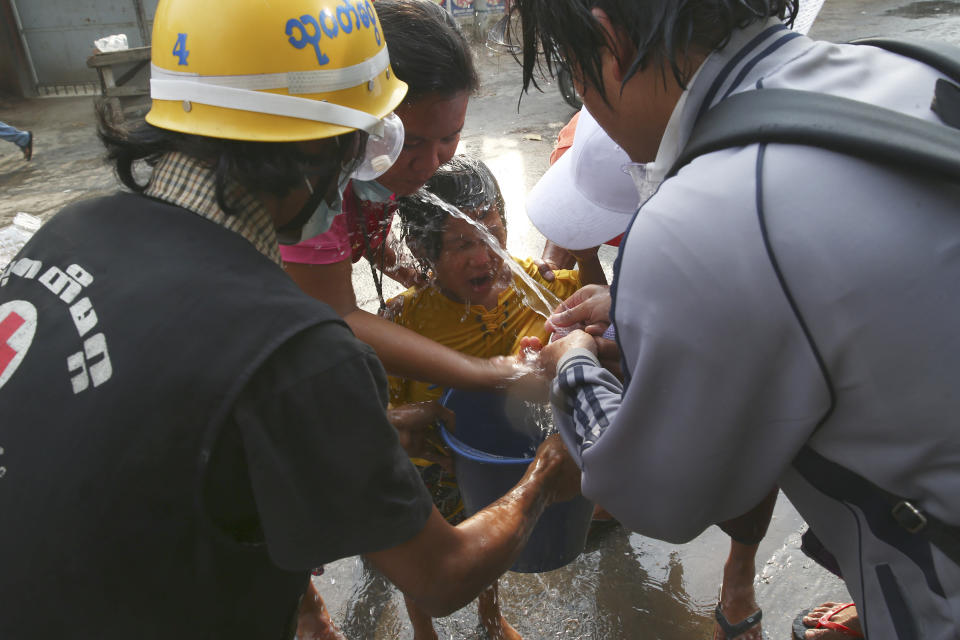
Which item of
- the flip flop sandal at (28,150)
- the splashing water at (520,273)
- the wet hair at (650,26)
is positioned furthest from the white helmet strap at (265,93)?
the flip flop sandal at (28,150)

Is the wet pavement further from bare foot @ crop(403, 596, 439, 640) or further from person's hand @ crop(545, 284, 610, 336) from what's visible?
person's hand @ crop(545, 284, 610, 336)

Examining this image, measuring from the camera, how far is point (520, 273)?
2.65 meters

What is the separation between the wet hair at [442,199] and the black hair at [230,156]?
1.14m

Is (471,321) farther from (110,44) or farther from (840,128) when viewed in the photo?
(110,44)

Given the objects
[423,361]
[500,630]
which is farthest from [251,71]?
[500,630]

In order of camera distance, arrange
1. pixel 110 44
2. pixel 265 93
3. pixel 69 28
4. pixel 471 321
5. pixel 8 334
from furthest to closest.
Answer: pixel 69 28, pixel 110 44, pixel 471 321, pixel 265 93, pixel 8 334

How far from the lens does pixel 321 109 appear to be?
4.20ft

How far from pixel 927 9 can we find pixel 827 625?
14.2 m

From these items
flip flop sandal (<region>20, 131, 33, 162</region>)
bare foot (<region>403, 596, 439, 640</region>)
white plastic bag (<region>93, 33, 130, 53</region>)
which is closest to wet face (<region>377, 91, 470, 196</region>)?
bare foot (<region>403, 596, 439, 640</region>)

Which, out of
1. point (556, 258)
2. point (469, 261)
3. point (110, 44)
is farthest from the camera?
point (110, 44)

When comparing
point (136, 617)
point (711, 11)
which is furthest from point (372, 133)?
point (136, 617)

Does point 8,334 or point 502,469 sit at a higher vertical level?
point 8,334

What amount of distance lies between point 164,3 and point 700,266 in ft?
3.68

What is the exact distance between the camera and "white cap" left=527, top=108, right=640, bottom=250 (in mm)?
2158
